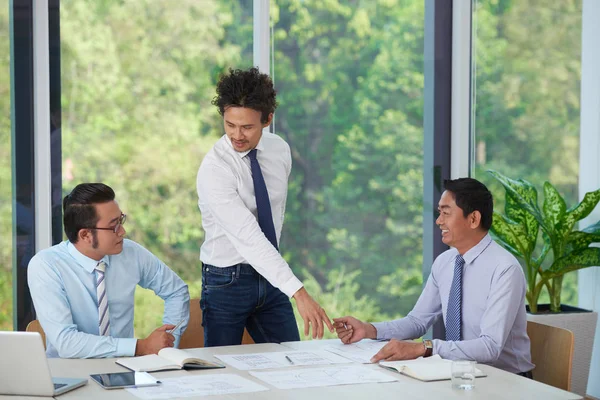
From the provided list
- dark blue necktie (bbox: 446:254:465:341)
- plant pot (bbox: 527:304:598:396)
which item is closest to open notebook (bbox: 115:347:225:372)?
dark blue necktie (bbox: 446:254:465:341)

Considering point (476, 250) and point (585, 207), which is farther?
point (585, 207)

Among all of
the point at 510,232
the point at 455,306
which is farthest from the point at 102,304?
the point at 510,232

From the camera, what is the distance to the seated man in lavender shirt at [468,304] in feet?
9.05

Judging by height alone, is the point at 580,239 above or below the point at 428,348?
above

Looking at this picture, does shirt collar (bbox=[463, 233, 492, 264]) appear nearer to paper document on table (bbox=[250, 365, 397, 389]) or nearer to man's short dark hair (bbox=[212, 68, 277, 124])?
paper document on table (bbox=[250, 365, 397, 389])

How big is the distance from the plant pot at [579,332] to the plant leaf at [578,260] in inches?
9.2

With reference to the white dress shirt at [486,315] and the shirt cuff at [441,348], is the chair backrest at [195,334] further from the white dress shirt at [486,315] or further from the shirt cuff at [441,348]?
the shirt cuff at [441,348]

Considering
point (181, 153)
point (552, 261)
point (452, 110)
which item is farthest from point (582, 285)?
point (181, 153)

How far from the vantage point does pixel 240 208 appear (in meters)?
3.06

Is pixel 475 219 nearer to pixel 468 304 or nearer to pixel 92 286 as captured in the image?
pixel 468 304

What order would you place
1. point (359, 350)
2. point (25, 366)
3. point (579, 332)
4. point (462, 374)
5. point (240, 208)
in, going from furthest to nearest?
point (579, 332)
point (240, 208)
point (359, 350)
point (462, 374)
point (25, 366)

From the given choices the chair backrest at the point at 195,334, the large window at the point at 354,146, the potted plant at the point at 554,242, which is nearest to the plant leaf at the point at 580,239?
the potted plant at the point at 554,242

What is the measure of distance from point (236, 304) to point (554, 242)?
2.00 m

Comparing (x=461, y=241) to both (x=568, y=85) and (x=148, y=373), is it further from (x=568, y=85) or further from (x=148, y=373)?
(x=568, y=85)
